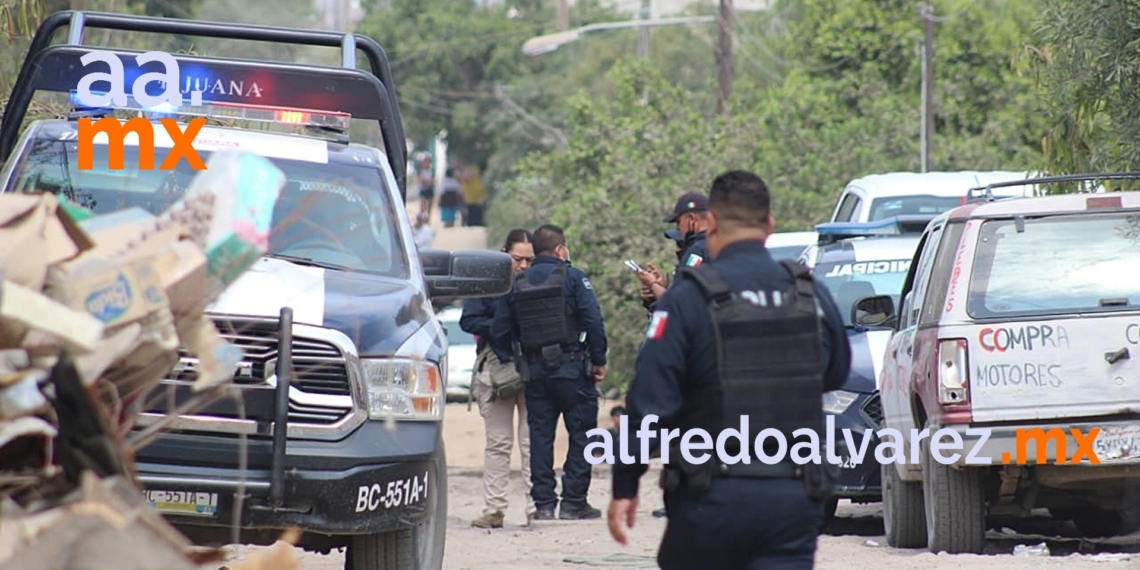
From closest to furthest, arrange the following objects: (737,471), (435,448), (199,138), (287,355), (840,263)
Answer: (737,471) → (287,355) → (435,448) → (199,138) → (840,263)

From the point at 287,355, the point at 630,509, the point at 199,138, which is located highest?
the point at 199,138

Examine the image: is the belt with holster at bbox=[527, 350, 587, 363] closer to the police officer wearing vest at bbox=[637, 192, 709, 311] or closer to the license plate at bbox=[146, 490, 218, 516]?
the police officer wearing vest at bbox=[637, 192, 709, 311]

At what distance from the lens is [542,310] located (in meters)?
12.1

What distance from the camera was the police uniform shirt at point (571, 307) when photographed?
12.2 metres

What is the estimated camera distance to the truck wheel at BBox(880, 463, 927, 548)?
32.2ft

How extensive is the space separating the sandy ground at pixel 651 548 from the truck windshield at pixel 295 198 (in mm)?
2291

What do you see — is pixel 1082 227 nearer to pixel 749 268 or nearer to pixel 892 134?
pixel 749 268

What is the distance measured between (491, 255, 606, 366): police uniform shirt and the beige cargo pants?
37cm

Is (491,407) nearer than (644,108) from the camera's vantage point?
Yes

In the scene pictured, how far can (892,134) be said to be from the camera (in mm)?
27203

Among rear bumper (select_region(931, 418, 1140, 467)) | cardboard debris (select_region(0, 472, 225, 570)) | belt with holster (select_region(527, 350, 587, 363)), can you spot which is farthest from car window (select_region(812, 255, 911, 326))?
cardboard debris (select_region(0, 472, 225, 570))

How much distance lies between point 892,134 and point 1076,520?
17219 mm

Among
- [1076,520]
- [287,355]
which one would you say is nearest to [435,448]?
[287,355]

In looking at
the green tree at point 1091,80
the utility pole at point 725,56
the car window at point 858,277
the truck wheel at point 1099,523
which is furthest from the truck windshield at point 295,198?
the utility pole at point 725,56
